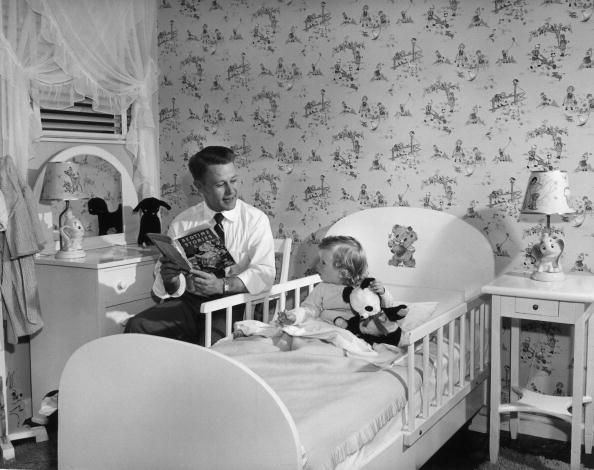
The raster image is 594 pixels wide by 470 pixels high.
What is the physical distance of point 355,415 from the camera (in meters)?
2.02

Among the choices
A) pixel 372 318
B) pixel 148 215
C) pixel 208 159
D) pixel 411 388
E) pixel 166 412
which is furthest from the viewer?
pixel 148 215

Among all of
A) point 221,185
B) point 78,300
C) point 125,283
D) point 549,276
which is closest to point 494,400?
point 549,276

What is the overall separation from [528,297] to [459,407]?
0.49 metres

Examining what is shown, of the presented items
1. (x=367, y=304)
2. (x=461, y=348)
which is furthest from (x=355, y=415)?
(x=461, y=348)

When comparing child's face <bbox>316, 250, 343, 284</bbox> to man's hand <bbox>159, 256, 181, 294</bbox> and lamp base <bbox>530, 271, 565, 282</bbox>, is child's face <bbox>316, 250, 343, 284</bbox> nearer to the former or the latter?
man's hand <bbox>159, 256, 181, 294</bbox>

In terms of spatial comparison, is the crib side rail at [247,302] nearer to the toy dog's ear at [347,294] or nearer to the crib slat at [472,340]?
the toy dog's ear at [347,294]

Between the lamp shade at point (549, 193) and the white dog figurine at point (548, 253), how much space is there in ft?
0.46

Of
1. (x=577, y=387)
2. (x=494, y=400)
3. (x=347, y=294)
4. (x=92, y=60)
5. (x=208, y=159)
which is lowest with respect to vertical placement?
(x=494, y=400)

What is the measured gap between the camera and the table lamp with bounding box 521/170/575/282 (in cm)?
271

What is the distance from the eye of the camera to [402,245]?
3.21 m

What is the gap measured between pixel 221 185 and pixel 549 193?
1.34m

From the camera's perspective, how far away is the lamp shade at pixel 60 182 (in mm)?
3195

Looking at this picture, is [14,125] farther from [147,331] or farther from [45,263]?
[147,331]

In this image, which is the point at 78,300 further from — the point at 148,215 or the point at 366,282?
the point at 366,282
